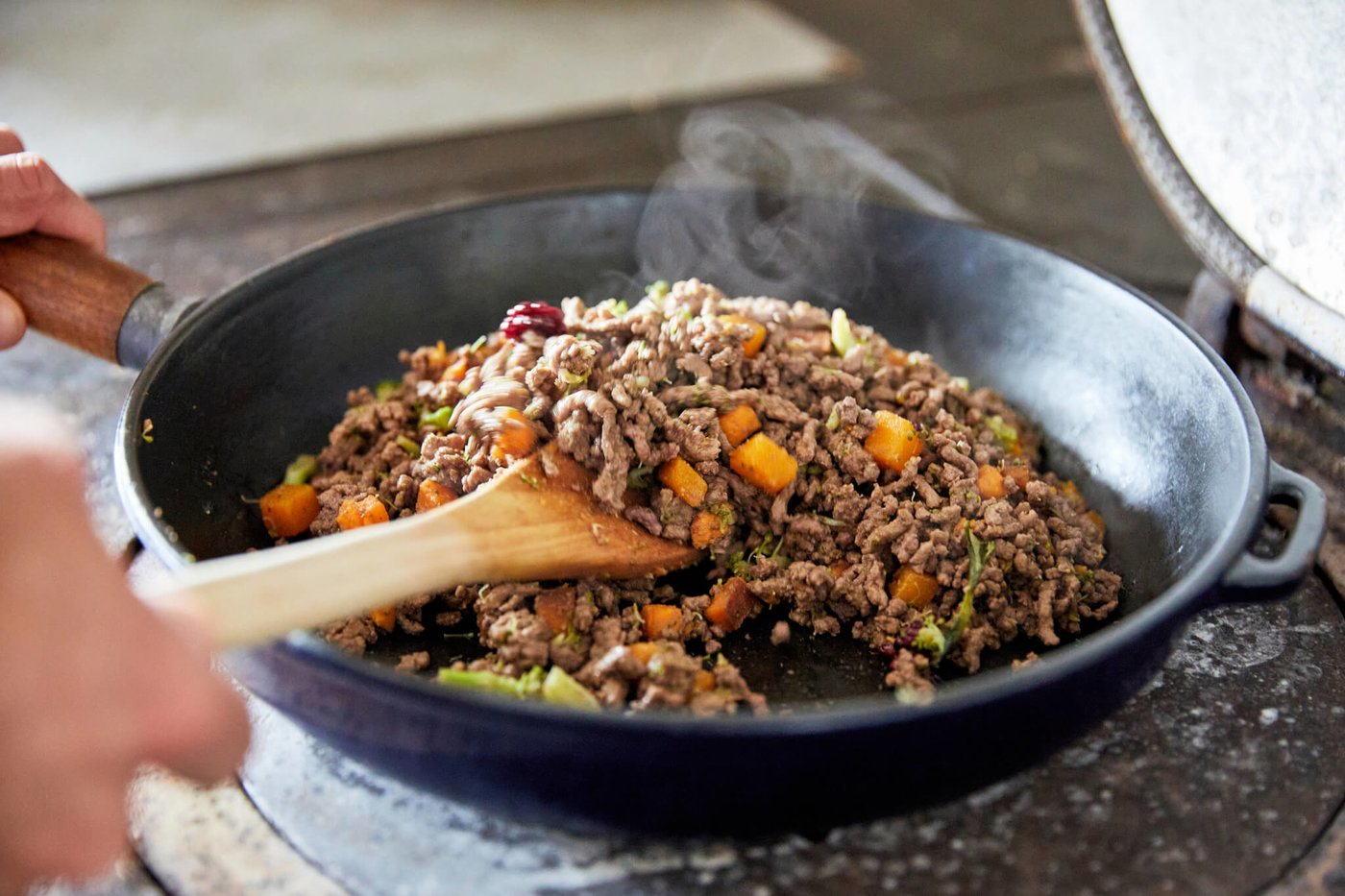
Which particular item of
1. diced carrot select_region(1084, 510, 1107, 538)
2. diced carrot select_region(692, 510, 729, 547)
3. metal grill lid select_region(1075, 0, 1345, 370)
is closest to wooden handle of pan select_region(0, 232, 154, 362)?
diced carrot select_region(692, 510, 729, 547)

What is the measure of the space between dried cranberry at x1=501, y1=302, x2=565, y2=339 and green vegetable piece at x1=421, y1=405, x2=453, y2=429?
0.12 m

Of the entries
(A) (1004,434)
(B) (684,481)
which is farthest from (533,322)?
(A) (1004,434)

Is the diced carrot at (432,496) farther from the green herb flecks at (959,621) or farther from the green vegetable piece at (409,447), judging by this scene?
the green herb flecks at (959,621)

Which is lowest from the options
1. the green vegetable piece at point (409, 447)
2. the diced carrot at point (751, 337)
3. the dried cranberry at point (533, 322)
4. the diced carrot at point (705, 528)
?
the diced carrot at point (705, 528)

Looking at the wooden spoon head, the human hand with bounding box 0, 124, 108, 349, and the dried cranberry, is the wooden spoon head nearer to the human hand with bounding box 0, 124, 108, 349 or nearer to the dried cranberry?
the dried cranberry

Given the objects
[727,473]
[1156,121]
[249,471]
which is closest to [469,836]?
[727,473]

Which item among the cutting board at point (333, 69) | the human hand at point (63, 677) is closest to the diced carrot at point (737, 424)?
the human hand at point (63, 677)

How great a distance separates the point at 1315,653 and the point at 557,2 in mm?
3470

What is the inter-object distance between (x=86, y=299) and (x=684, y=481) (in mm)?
762

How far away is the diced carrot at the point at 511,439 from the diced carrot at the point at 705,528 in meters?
0.20

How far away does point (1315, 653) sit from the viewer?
1.20 metres

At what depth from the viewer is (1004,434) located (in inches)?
53.6

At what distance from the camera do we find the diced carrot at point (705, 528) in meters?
1.19

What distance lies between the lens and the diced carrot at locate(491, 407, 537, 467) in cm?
115
